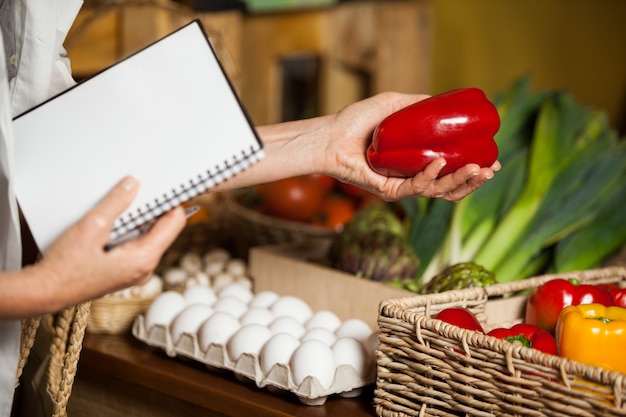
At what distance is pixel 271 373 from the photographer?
1.41 m

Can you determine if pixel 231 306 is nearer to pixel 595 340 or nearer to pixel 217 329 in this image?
pixel 217 329

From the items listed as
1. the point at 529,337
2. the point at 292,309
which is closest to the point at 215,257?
the point at 292,309

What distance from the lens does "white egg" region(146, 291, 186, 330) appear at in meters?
1.65

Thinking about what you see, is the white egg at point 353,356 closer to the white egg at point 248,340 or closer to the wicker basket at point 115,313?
the white egg at point 248,340

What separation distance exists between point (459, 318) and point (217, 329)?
473 mm

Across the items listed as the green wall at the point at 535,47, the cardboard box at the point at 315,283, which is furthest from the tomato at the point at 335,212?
the green wall at the point at 535,47

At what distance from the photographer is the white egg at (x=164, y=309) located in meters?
1.65

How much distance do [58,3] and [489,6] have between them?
3452mm

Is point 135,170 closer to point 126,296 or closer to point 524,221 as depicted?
point 126,296

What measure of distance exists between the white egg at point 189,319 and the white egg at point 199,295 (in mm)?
83

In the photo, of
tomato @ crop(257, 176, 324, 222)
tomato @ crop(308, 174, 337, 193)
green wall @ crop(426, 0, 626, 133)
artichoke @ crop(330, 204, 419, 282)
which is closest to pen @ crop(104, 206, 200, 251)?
artichoke @ crop(330, 204, 419, 282)

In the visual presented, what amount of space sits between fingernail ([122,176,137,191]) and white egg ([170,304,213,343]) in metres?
0.58

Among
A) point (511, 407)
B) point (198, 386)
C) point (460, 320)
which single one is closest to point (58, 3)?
point (198, 386)

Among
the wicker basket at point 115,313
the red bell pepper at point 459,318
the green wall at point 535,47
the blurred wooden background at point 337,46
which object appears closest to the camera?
the red bell pepper at point 459,318
